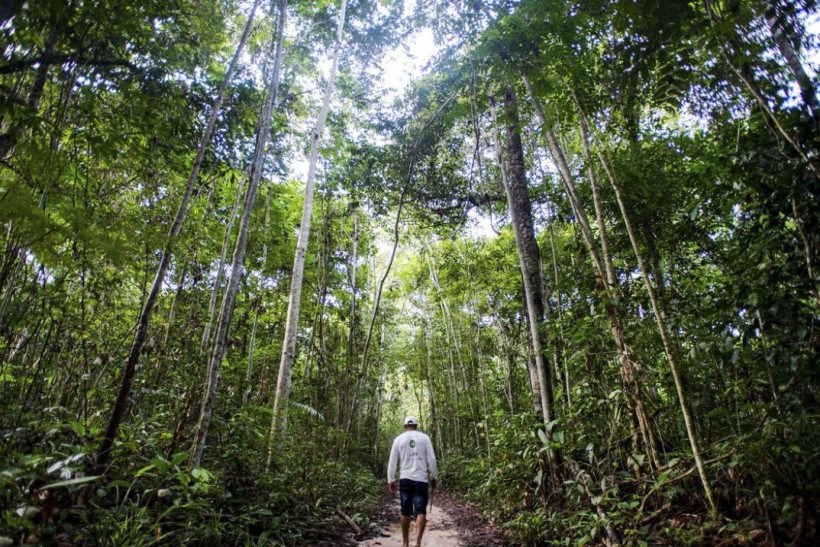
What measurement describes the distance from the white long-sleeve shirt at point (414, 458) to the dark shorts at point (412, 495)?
7 cm

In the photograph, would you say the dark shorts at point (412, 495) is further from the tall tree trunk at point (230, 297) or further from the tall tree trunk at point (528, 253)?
the tall tree trunk at point (230, 297)

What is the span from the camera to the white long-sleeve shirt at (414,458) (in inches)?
216

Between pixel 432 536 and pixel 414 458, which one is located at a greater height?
pixel 414 458

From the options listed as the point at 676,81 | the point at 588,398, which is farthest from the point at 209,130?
the point at 588,398

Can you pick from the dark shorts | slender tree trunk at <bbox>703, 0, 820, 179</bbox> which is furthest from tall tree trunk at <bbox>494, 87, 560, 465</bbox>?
slender tree trunk at <bbox>703, 0, 820, 179</bbox>

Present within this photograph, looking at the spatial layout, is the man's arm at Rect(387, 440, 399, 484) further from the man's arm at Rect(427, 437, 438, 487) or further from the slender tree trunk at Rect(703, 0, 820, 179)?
the slender tree trunk at Rect(703, 0, 820, 179)

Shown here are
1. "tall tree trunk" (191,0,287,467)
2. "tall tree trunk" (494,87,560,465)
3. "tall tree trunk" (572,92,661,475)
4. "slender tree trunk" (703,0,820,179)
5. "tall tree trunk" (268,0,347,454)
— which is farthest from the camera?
"tall tree trunk" (268,0,347,454)

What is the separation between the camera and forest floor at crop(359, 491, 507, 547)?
5.75 meters

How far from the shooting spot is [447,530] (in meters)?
6.93

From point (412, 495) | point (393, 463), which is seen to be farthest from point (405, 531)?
point (393, 463)

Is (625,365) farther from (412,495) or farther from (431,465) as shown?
(412,495)

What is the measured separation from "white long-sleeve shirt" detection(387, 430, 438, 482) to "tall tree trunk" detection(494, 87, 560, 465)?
5.45 ft

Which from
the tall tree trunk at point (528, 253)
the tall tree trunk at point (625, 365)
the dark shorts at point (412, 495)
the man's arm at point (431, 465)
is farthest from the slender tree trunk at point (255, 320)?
the tall tree trunk at point (625, 365)

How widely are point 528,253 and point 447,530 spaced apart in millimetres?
4957
